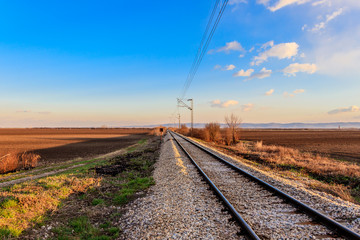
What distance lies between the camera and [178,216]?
569 centimetres

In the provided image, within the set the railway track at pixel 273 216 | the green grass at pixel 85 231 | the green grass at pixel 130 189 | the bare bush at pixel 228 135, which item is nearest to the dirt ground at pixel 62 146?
the green grass at pixel 130 189

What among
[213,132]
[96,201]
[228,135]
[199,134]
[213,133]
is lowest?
[96,201]

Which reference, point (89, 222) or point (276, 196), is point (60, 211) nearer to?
point (89, 222)

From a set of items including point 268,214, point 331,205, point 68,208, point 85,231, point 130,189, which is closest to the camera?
point 85,231

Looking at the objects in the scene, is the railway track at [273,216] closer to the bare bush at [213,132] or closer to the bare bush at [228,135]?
the bare bush at [228,135]

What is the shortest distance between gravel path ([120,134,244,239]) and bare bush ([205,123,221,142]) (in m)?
33.2

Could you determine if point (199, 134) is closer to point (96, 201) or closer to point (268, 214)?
point (96, 201)

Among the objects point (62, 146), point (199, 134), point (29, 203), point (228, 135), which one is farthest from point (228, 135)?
point (29, 203)

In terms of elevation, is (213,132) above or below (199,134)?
above

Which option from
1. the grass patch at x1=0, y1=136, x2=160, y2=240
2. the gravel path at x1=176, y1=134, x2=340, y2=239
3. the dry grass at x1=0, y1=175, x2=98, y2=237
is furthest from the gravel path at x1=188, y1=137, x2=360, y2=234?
the dry grass at x1=0, y1=175, x2=98, y2=237

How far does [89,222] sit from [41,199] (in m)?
2.12

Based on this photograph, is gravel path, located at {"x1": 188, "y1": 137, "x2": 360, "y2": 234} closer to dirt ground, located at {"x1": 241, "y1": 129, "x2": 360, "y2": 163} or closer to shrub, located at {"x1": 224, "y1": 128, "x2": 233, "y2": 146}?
dirt ground, located at {"x1": 241, "y1": 129, "x2": 360, "y2": 163}

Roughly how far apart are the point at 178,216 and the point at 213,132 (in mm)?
36706

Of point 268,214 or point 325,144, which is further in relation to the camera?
point 325,144
